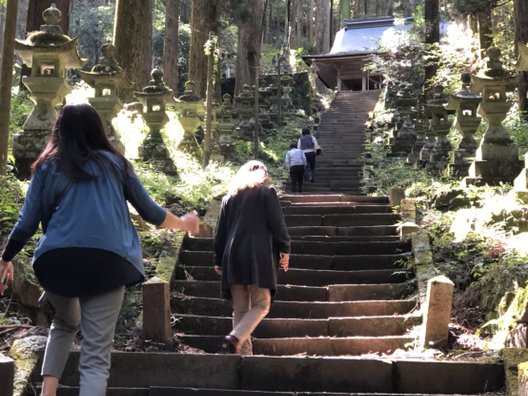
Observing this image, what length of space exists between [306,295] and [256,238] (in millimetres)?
2165

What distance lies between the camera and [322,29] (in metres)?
46.7

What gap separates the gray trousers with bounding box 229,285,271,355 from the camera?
16.7ft

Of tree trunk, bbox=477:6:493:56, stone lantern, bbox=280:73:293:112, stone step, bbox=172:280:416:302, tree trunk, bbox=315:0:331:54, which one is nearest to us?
stone step, bbox=172:280:416:302

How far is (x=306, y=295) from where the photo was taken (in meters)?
7.12

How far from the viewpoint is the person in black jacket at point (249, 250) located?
509 cm

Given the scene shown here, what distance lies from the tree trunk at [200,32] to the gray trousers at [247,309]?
1447 cm

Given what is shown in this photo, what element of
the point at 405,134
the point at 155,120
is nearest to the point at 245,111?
the point at 405,134

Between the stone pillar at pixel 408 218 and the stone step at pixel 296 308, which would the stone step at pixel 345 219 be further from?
the stone step at pixel 296 308

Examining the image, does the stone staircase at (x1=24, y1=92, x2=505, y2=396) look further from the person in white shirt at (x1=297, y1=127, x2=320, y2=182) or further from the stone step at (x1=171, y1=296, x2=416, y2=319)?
the person in white shirt at (x1=297, y1=127, x2=320, y2=182)

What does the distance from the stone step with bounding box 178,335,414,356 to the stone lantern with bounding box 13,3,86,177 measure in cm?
425

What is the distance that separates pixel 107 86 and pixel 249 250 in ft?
19.9

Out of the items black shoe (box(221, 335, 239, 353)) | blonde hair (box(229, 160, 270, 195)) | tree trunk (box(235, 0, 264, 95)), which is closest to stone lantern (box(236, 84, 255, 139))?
tree trunk (box(235, 0, 264, 95))

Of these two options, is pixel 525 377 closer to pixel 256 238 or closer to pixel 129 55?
pixel 256 238

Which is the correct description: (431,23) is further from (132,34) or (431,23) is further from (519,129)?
(132,34)
